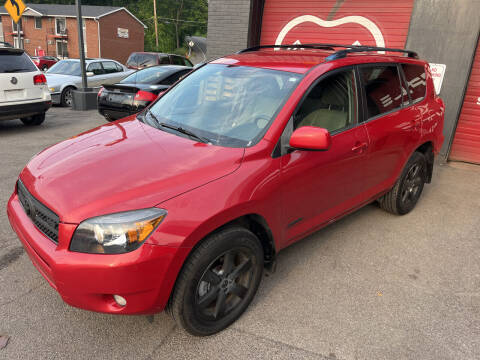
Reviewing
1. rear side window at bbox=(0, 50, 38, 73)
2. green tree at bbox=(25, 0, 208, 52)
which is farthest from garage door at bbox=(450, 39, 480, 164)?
green tree at bbox=(25, 0, 208, 52)

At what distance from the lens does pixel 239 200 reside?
2301mm

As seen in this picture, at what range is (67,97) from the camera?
11805 mm

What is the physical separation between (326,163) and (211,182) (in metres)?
1.10

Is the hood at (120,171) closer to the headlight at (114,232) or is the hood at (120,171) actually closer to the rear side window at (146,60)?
the headlight at (114,232)

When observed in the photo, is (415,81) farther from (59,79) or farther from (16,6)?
(16,6)

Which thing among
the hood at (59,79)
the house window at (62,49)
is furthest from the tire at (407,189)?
the house window at (62,49)

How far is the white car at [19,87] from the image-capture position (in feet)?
23.4

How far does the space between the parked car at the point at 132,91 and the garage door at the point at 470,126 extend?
5.89 m

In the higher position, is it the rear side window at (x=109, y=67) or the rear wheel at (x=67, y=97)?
the rear side window at (x=109, y=67)

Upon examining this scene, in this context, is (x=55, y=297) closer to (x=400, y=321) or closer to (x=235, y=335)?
(x=235, y=335)

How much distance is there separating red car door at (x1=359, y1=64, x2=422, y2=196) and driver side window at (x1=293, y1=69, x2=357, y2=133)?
0.19m

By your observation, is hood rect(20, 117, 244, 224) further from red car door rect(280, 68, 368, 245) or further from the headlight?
red car door rect(280, 68, 368, 245)

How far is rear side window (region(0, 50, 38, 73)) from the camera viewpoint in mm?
Result: 7104

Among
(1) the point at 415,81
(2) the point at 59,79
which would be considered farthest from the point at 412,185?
(2) the point at 59,79
